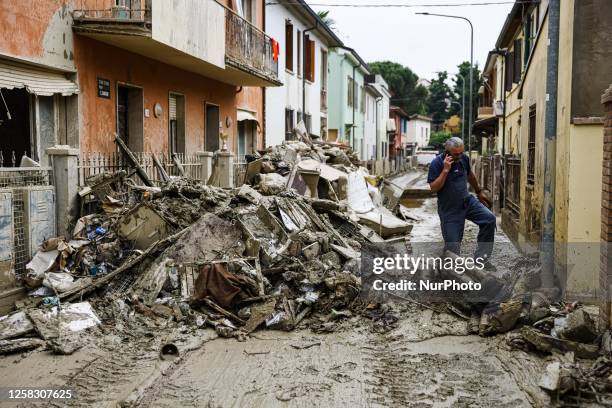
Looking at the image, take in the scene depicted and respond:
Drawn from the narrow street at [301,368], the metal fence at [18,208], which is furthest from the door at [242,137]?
the narrow street at [301,368]

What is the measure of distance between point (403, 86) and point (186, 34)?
76.6 meters

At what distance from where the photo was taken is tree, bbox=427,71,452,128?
315ft

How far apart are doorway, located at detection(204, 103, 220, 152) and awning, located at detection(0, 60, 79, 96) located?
24.2ft

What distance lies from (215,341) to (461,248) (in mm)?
3176

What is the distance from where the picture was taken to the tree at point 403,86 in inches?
3295

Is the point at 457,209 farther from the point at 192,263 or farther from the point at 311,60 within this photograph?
the point at 311,60

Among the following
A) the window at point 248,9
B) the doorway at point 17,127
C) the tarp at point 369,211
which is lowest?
the tarp at point 369,211

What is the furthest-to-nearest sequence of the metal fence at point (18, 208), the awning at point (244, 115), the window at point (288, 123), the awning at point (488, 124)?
the awning at point (488, 124), the window at point (288, 123), the awning at point (244, 115), the metal fence at point (18, 208)

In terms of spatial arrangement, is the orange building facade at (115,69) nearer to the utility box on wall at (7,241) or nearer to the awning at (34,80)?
the awning at (34,80)

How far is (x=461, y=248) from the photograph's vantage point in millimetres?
7770

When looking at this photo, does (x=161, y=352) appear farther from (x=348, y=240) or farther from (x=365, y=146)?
(x=365, y=146)

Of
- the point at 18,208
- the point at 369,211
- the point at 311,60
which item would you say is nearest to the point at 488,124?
the point at 311,60

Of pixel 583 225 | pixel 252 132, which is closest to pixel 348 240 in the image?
pixel 583 225

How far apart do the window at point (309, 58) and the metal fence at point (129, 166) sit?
43.8 feet
